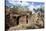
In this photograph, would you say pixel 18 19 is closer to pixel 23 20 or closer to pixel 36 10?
pixel 23 20

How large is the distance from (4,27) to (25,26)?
9.8 inches

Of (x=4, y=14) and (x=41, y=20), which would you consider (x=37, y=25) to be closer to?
(x=41, y=20)

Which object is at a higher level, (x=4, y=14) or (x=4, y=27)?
(x=4, y=14)

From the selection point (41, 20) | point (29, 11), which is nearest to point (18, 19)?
point (29, 11)

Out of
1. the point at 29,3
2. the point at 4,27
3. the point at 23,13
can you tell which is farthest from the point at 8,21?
the point at 29,3

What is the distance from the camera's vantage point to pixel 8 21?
101cm

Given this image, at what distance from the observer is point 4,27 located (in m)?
1.00

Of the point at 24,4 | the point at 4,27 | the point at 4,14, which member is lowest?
the point at 4,27

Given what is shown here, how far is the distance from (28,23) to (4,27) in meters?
0.29

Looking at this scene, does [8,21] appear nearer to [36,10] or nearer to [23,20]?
[23,20]

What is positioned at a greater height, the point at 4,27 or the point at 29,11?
the point at 29,11

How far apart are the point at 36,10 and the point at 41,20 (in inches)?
5.6
